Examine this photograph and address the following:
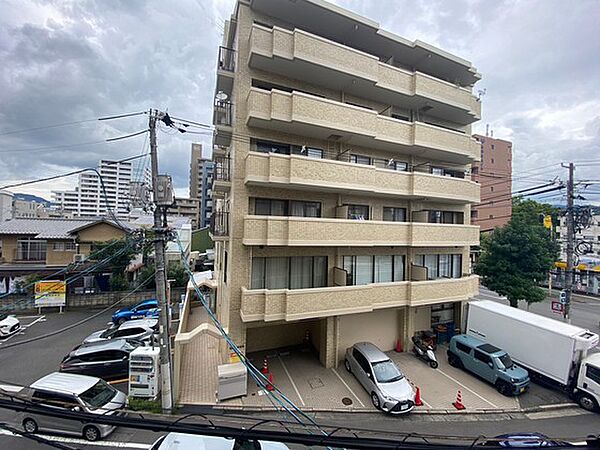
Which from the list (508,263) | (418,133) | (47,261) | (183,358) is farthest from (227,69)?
(47,261)

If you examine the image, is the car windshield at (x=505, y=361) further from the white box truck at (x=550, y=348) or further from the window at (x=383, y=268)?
the window at (x=383, y=268)

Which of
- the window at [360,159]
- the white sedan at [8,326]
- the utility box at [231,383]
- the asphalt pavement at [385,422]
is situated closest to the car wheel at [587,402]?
the asphalt pavement at [385,422]

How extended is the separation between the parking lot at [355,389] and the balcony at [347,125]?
10.2 meters

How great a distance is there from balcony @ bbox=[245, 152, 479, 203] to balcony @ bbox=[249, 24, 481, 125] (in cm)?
384

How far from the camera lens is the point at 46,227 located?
25281mm

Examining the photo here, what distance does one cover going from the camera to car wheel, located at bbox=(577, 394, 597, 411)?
10141 mm

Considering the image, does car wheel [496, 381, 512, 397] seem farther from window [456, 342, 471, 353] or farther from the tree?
the tree

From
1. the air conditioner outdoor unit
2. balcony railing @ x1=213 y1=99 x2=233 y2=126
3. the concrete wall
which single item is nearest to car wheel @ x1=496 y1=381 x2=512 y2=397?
the concrete wall

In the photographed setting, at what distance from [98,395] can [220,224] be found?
289 inches

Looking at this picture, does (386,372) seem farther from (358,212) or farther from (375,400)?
(358,212)

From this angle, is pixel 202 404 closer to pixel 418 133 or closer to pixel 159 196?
pixel 159 196

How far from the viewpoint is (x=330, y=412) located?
9414 mm

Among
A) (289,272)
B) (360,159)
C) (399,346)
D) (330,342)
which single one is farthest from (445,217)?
(289,272)

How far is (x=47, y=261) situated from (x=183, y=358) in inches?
769
